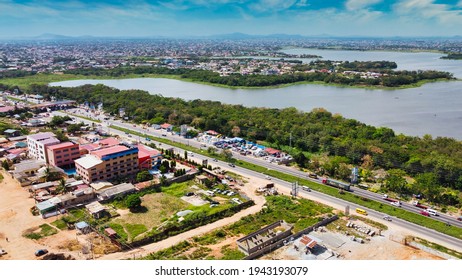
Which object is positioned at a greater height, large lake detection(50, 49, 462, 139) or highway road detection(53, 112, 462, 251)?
large lake detection(50, 49, 462, 139)

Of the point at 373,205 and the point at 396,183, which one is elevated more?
the point at 396,183

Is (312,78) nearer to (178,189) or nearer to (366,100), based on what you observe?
(366,100)

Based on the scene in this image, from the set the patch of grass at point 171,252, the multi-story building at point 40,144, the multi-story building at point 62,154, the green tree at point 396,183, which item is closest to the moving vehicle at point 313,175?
the green tree at point 396,183

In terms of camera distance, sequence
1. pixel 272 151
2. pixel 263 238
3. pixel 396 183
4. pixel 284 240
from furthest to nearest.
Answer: pixel 272 151 → pixel 396 183 → pixel 284 240 → pixel 263 238

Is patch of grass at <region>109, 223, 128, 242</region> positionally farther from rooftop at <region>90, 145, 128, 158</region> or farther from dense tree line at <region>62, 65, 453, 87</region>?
dense tree line at <region>62, 65, 453, 87</region>

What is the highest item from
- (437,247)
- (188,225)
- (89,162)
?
(89,162)

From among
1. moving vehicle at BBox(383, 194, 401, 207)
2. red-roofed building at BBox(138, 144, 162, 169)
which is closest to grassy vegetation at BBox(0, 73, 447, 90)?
red-roofed building at BBox(138, 144, 162, 169)

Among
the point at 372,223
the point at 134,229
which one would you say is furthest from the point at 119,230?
the point at 372,223
